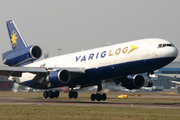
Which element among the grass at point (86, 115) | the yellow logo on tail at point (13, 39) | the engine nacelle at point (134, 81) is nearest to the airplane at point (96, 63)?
the engine nacelle at point (134, 81)

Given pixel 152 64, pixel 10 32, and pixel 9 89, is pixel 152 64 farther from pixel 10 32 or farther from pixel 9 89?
pixel 9 89

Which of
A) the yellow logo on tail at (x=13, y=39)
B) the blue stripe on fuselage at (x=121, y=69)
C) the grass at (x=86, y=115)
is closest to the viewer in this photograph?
the grass at (x=86, y=115)

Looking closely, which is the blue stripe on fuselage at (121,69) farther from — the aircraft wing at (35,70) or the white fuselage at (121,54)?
the aircraft wing at (35,70)

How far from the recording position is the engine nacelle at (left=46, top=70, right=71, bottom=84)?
3534 cm

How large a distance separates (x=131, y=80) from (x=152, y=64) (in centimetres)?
931

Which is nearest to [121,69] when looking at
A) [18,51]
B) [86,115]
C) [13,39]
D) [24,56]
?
[86,115]

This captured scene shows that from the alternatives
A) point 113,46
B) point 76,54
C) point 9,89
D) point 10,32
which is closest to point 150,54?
point 113,46

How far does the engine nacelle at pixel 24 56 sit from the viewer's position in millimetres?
45062

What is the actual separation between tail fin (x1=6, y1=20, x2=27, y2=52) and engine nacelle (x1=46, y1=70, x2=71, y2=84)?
13.7 meters

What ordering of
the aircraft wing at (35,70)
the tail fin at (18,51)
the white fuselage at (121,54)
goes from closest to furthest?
the white fuselage at (121,54) → the aircraft wing at (35,70) → the tail fin at (18,51)

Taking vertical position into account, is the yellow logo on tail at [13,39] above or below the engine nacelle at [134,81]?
above

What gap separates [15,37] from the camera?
49.1 metres

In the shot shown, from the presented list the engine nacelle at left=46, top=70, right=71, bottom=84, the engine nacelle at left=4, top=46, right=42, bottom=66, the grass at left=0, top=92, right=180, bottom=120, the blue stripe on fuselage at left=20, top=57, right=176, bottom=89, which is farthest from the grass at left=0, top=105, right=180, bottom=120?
the engine nacelle at left=4, top=46, right=42, bottom=66

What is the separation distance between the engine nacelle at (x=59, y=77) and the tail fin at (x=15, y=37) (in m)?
13.7
